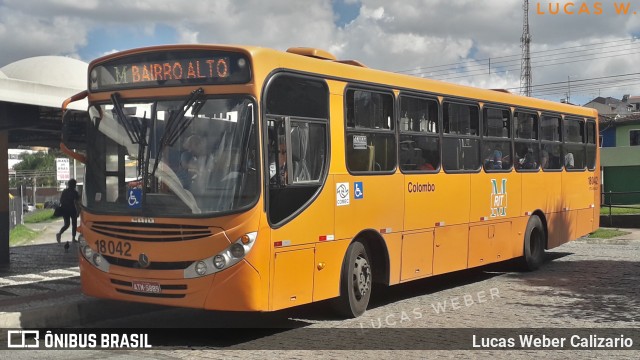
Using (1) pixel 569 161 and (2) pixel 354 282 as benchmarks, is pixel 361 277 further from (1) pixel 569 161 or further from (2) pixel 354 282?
(1) pixel 569 161

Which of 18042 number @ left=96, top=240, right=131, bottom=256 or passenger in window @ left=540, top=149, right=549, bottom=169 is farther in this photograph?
passenger in window @ left=540, top=149, right=549, bottom=169

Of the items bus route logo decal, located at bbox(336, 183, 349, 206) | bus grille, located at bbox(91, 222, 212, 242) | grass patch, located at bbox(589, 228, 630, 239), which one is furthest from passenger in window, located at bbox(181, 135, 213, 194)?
grass patch, located at bbox(589, 228, 630, 239)

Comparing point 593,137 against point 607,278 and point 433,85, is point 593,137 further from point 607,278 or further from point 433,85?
point 433,85

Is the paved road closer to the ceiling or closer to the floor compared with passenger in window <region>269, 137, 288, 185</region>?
closer to the floor

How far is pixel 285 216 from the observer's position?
867 centimetres

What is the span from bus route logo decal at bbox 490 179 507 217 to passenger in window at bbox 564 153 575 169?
3152mm

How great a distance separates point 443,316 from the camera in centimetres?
1024

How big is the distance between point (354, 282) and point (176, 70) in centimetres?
357

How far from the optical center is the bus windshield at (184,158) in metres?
8.21

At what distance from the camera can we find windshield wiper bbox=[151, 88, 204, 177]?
8.41 meters

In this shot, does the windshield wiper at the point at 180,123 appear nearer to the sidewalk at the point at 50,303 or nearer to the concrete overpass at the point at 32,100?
the sidewalk at the point at 50,303

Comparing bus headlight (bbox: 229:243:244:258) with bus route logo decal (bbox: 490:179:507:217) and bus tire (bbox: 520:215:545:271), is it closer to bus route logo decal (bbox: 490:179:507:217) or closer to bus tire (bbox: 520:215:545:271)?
bus route logo decal (bbox: 490:179:507:217)

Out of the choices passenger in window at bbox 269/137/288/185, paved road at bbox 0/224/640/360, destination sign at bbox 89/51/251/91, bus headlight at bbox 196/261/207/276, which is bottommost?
paved road at bbox 0/224/640/360

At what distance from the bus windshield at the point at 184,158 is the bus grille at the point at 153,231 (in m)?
0.14
